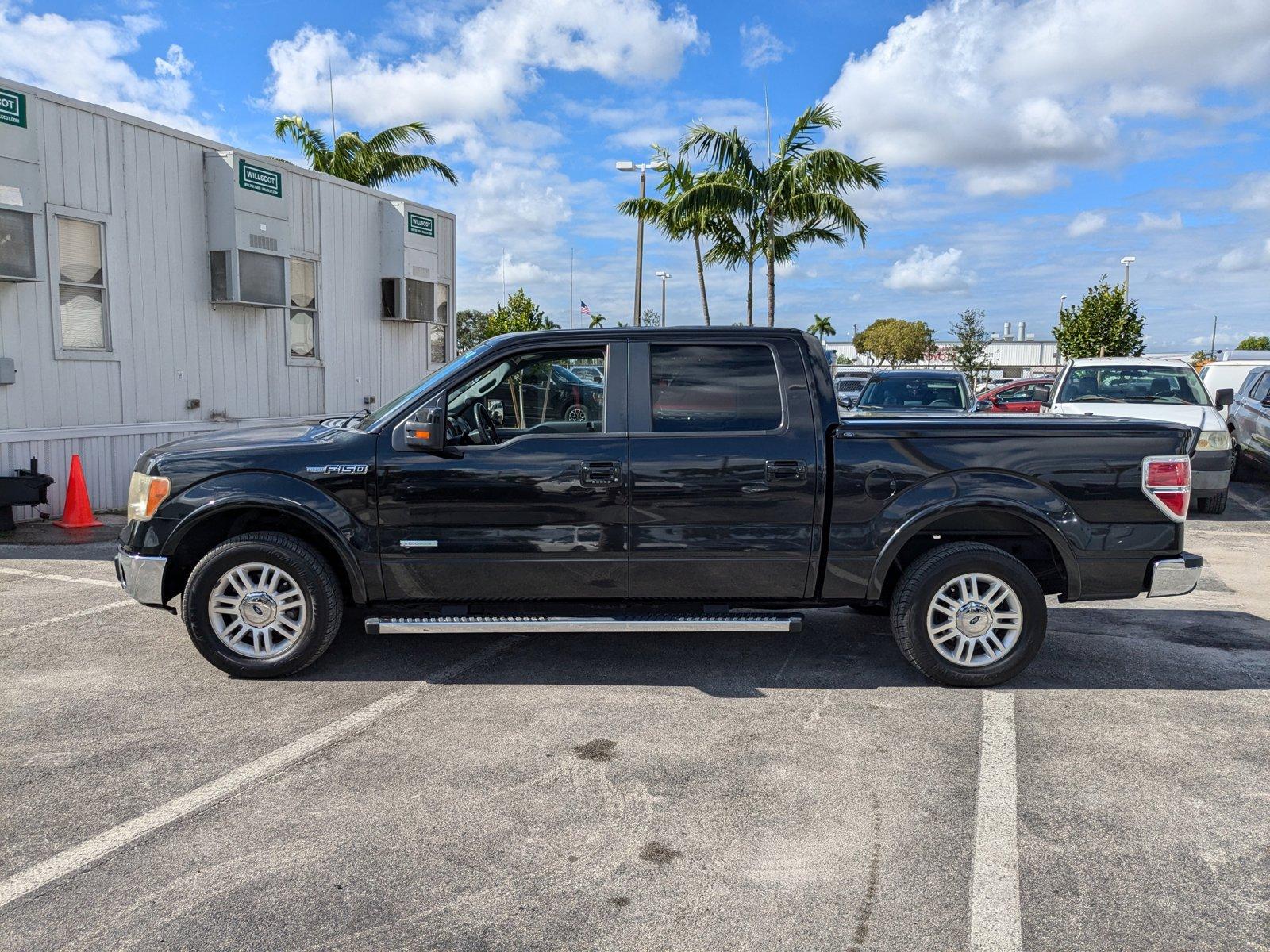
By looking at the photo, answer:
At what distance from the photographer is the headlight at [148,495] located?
5.08 metres

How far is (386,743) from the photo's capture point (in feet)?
14.3

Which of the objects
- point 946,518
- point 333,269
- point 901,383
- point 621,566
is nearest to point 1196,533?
point 901,383

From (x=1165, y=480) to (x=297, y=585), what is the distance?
14.8 feet

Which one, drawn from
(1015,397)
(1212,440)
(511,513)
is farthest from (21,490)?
(1015,397)

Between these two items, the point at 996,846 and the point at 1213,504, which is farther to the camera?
the point at 1213,504

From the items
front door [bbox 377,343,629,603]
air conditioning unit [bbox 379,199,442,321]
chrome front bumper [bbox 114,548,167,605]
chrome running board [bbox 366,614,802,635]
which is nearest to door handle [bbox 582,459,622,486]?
front door [bbox 377,343,629,603]

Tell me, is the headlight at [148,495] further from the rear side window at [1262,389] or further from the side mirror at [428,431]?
the rear side window at [1262,389]

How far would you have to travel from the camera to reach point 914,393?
13094 mm

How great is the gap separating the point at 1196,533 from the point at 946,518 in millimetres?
6536

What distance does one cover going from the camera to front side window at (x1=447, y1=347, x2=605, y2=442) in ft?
17.0

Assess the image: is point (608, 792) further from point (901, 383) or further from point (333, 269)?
point (333, 269)

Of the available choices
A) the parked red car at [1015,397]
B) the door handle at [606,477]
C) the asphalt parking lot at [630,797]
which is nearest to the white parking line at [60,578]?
the asphalt parking lot at [630,797]

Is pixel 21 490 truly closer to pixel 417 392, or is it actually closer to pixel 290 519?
pixel 290 519

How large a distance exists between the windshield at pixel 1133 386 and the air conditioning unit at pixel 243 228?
10.1m
